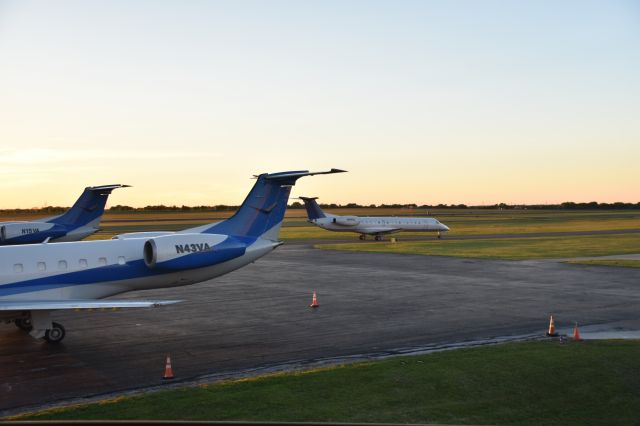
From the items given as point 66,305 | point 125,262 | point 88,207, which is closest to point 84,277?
point 125,262

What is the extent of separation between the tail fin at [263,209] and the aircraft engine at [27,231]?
20.8 m

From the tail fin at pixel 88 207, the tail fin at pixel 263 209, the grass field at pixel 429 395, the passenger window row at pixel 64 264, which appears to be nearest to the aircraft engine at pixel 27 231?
the tail fin at pixel 88 207

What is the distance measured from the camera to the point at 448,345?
15.5m

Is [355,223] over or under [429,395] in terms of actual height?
over

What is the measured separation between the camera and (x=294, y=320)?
19328 millimetres

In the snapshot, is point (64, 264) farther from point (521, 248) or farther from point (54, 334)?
point (521, 248)

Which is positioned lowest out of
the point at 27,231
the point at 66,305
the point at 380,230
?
the point at 66,305

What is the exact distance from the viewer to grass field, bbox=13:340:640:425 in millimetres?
10016

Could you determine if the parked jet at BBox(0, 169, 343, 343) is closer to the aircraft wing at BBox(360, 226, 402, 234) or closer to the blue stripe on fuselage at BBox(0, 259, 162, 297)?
the blue stripe on fuselage at BBox(0, 259, 162, 297)

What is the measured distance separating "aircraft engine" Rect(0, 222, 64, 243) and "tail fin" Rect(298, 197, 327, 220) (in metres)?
26.3

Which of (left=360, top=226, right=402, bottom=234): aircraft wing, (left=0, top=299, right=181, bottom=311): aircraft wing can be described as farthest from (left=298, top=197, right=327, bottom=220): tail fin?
(left=0, top=299, right=181, bottom=311): aircraft wing

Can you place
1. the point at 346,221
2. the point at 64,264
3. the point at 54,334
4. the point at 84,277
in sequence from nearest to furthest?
the point at 54,334 → the point at 64,264 → the point at 84,277 → the point at 346,221

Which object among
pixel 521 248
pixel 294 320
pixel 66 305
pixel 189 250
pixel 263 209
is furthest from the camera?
pixel 521 248

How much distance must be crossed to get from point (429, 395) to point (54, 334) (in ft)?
35.0
